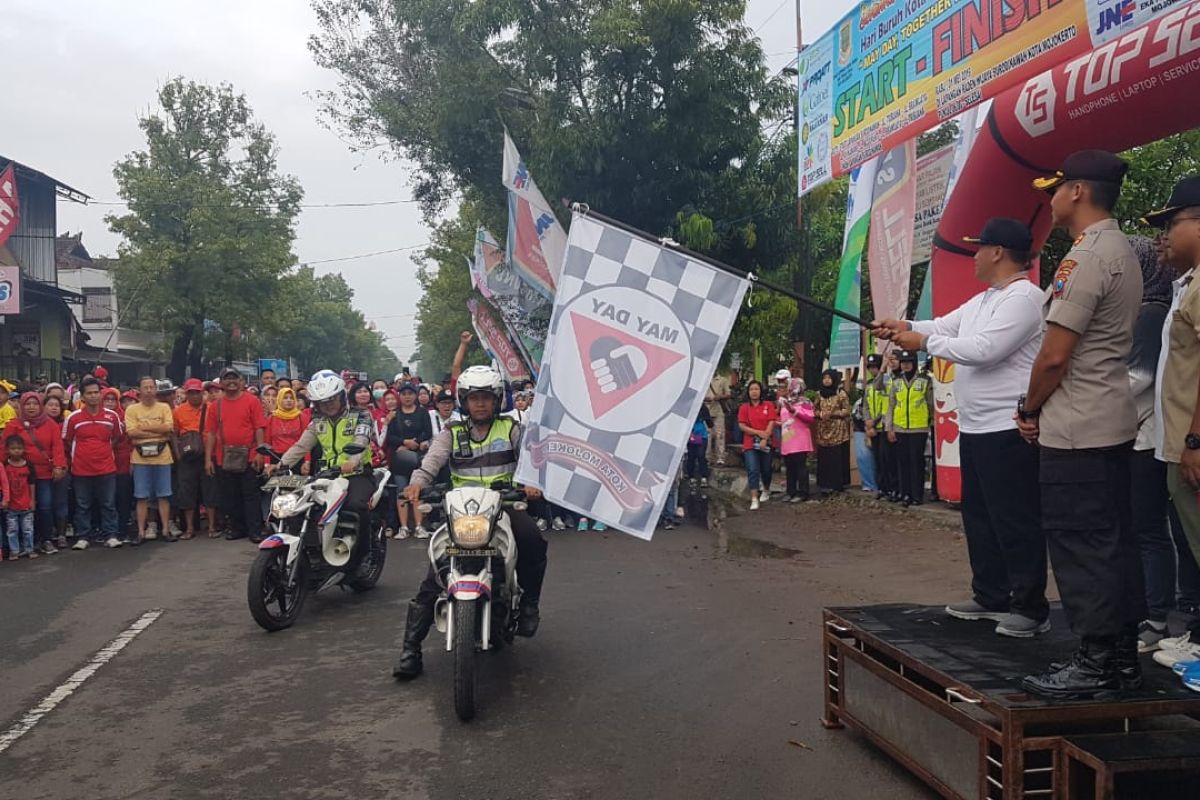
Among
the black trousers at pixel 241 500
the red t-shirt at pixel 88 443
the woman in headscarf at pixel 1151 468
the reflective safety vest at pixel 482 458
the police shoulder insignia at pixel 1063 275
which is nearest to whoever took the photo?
the police shoulder insignia at pixel 1063 275

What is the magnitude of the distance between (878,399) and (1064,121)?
674 cm

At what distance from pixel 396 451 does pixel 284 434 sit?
1438 millimetres

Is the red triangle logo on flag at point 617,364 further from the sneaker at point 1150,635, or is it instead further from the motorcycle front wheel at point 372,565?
the motorcycle front wheel at point 372,565

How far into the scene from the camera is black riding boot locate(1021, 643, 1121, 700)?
343 centimetres

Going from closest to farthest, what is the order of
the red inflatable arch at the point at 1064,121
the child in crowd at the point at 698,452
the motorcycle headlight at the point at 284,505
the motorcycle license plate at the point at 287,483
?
the red inflatable arch at the point at 1064,121
the motorcycle headlight at the point at 284,505
the motorcycle license plate at the point at 287,483
the child in crowd at the point at 698,452

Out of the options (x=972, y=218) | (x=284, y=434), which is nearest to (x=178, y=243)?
(x=284, y=434)

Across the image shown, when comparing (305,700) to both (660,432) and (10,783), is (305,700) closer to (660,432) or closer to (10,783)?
(10,783)

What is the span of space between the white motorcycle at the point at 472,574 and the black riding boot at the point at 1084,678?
8.56 ft

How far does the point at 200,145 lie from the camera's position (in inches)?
1486

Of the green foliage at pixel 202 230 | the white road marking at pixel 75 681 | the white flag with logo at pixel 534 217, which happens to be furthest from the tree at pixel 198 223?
the white road marking at pixel 75 681

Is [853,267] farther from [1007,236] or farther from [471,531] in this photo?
[471,531]

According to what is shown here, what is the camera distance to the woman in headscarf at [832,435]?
13.9 m

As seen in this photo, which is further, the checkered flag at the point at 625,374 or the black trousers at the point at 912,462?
the black trousers at the point at 912,462

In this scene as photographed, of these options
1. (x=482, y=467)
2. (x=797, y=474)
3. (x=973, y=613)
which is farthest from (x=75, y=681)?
(x=797, y=474)
